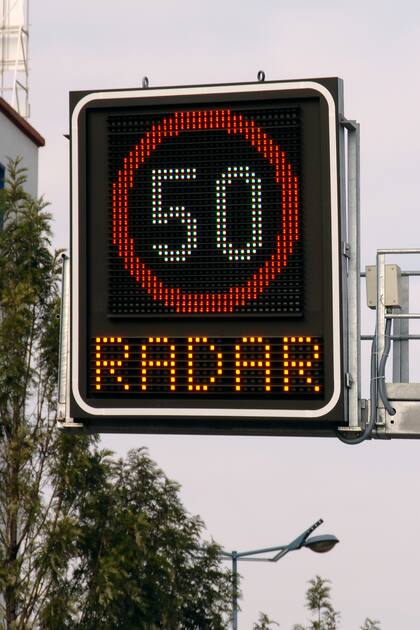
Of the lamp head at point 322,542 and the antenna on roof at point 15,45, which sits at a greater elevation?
the antenna on roof at point 15,45

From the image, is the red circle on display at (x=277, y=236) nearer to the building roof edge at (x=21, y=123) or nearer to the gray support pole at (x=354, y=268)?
the gray support pole at (x=354, y=268)

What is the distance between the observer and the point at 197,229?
10438 mm

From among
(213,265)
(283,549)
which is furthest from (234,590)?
(213,265)

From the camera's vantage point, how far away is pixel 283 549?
36.6m

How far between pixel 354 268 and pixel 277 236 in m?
0.61

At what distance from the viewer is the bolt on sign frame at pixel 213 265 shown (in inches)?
406

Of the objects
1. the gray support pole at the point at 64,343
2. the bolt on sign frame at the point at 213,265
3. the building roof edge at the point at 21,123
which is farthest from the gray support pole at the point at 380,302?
the building roof edge at the point at 21,123

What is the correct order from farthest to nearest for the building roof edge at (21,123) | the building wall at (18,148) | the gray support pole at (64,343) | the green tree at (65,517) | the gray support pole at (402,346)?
the building wall at (18,148), the building roof edge at (21,123), the green tree at (65,517), the gray support pole at (402,346), the gray support pole at (64,343)

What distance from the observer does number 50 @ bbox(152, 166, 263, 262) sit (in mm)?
10320

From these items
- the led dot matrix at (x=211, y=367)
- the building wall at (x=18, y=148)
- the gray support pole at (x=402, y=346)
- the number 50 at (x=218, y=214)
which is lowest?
the led dot matrix at (x=211, y=367)

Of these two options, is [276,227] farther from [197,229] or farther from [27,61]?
[27,61]

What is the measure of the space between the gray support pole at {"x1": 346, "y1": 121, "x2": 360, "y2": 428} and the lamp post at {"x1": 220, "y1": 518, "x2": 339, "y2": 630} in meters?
25.0

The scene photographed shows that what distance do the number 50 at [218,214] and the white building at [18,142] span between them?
35.5m

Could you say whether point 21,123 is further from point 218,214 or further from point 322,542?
point 218,214
